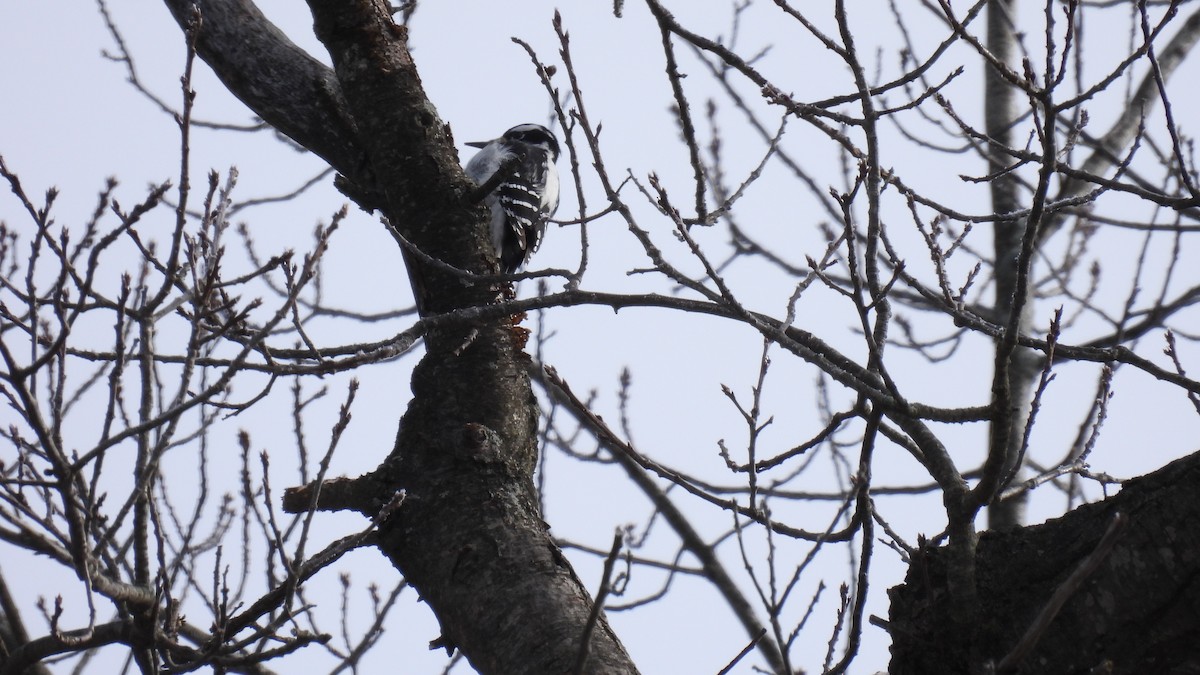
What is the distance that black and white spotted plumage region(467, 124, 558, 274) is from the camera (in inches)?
226

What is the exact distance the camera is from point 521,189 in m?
5.91

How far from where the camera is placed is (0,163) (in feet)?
7.57

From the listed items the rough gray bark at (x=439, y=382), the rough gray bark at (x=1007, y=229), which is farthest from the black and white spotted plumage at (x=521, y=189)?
the rough gray bark at (x=1007, y=229)

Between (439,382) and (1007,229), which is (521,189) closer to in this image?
(1007,229)

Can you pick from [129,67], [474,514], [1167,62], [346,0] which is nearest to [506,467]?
[474,514]

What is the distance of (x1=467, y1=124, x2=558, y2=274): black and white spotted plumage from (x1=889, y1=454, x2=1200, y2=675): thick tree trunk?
3.31m

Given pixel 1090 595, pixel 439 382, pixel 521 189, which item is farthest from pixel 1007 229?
pixel 1090 595

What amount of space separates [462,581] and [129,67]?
3.23m

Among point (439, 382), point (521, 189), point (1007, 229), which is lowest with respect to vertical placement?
point (439, 382)

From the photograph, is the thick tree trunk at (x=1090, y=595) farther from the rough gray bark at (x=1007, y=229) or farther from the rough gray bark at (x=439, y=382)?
the rough gray bark at (x=1007, y=229)

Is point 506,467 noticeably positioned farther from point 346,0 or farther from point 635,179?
point 346,0

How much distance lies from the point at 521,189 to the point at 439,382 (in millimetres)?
3385

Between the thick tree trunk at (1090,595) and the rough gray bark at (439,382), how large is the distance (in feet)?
1.93

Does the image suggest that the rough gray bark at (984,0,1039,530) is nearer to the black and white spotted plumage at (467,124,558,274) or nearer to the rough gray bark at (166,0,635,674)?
the rough gray bark at (166,0,635,674)
